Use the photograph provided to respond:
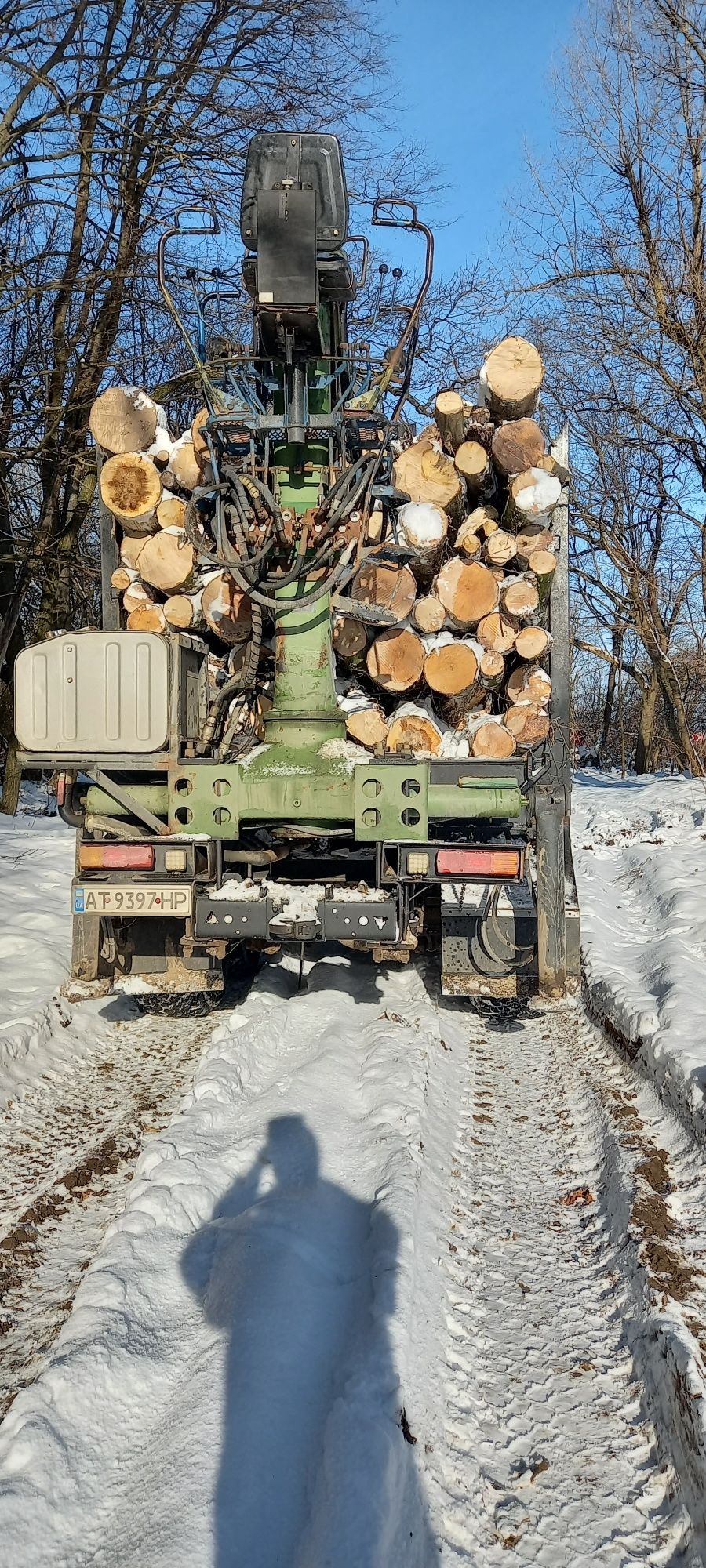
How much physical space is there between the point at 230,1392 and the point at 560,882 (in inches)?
143

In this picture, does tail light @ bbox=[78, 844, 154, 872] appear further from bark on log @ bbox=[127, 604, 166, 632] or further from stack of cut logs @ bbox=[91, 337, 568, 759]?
bark on log @ bbox=[127, 604, 166, 632]

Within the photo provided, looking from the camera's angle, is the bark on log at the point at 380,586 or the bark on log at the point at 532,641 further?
the bark on log at the point at 532,641

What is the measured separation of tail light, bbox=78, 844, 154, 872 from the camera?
188 inches

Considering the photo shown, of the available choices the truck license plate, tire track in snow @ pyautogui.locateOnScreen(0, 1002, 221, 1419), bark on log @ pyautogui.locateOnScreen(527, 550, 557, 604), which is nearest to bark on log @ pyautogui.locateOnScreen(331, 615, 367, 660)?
bark on log @ pyautogui.locateOnScreen(527, 550, 557, 604)

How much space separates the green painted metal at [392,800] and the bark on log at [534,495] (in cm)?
195

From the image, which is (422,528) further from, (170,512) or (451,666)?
(170,512)

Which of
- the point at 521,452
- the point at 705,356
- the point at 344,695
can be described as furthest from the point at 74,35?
the point at 344,695

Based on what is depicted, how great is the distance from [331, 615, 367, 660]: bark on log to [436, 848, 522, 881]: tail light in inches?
65.9

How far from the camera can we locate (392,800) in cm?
480

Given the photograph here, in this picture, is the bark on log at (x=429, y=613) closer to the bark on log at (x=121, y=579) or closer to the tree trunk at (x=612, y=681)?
the bark on log at (x=121, y=579)

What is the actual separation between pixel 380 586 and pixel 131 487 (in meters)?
1.73

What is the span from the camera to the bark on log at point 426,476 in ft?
19.3

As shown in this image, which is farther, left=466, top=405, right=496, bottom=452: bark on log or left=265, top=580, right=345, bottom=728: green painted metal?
left=466, top=405, right=496, bottom=452: bark on log

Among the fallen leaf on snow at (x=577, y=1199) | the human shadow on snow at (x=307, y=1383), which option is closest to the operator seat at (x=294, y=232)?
the human shadow on snow at (x=307, y=1383)
